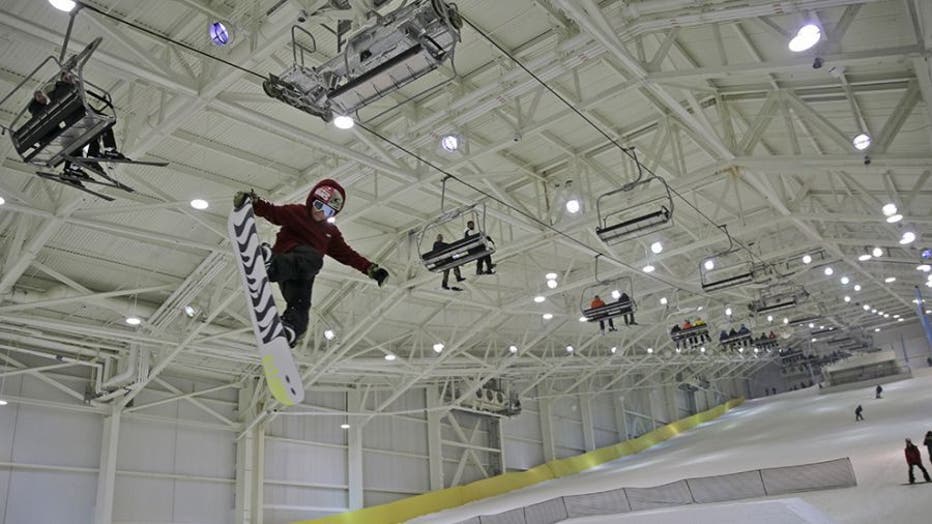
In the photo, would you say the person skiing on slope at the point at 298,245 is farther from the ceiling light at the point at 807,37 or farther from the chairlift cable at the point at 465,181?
the ceiling light at the point at 807,37

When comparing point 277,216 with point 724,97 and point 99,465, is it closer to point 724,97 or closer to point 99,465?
point 724,97

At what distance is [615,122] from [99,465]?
16.4 m

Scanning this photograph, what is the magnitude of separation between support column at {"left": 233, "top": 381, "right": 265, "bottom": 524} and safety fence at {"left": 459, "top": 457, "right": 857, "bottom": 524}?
25.8ft

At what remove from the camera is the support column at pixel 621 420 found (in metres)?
41.6

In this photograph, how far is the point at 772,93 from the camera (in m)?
13.0

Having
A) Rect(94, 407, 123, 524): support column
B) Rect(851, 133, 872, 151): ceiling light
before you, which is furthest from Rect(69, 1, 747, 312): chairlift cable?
Rect(94, 407, 123, 524): support column

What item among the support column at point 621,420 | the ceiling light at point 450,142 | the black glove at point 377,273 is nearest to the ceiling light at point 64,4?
the black glove at point 377,273

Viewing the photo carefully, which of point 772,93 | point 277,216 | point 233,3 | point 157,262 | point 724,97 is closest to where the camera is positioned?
point 277,216

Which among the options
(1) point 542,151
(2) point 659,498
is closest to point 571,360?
(2) point 659,498

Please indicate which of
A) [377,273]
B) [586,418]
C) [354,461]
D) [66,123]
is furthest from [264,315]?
[586,418]

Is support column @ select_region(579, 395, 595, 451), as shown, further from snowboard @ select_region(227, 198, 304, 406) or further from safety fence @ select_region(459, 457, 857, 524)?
snowboard @ select_region(227, 198, 304, 406)

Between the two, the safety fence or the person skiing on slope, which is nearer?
the person skiing on slope

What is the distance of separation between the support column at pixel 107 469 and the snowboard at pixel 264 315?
1706 centimetres

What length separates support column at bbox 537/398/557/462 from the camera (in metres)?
35.2
